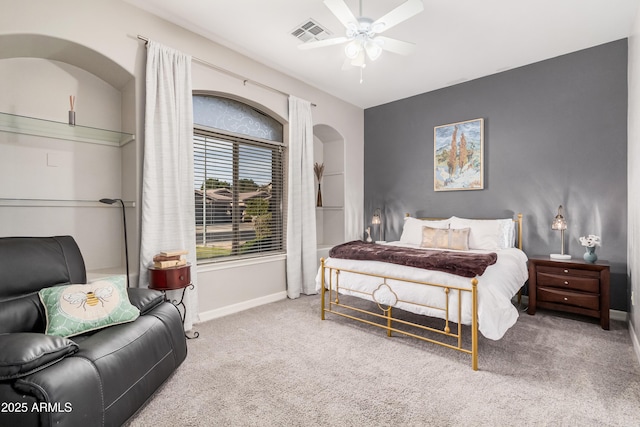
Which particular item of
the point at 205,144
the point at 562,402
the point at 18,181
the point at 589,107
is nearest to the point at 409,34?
the point at 589,107

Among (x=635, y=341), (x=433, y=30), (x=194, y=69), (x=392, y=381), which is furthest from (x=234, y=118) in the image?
(x=635, y=341)

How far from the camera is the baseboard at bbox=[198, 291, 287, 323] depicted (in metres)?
3.47

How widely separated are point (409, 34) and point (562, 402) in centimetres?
340

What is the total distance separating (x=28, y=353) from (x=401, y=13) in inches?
118

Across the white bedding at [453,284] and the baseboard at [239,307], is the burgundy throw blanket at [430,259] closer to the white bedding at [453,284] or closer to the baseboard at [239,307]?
the white bedding at [453,284]

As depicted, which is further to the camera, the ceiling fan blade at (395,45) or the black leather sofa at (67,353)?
the ceiling fan blade at (395,45)

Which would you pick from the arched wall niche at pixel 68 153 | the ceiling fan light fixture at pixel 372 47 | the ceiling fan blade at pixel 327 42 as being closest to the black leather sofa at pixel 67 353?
the arched wall niche at pixel 68 153

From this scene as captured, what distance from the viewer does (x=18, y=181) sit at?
2613mm

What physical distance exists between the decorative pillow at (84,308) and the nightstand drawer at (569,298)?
157 inches

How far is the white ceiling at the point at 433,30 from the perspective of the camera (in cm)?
289

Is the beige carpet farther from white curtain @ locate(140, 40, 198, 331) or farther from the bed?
white curtain @ locate(140, 40, 198, 331)

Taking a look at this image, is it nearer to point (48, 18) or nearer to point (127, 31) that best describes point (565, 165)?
point (127, 31)

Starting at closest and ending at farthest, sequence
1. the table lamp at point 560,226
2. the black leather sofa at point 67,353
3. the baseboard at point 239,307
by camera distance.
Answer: the black leather sofa at point 67,353 < the baseboard at point 239,307 < the table lamp at point 560,226

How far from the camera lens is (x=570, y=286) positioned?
3377mm
